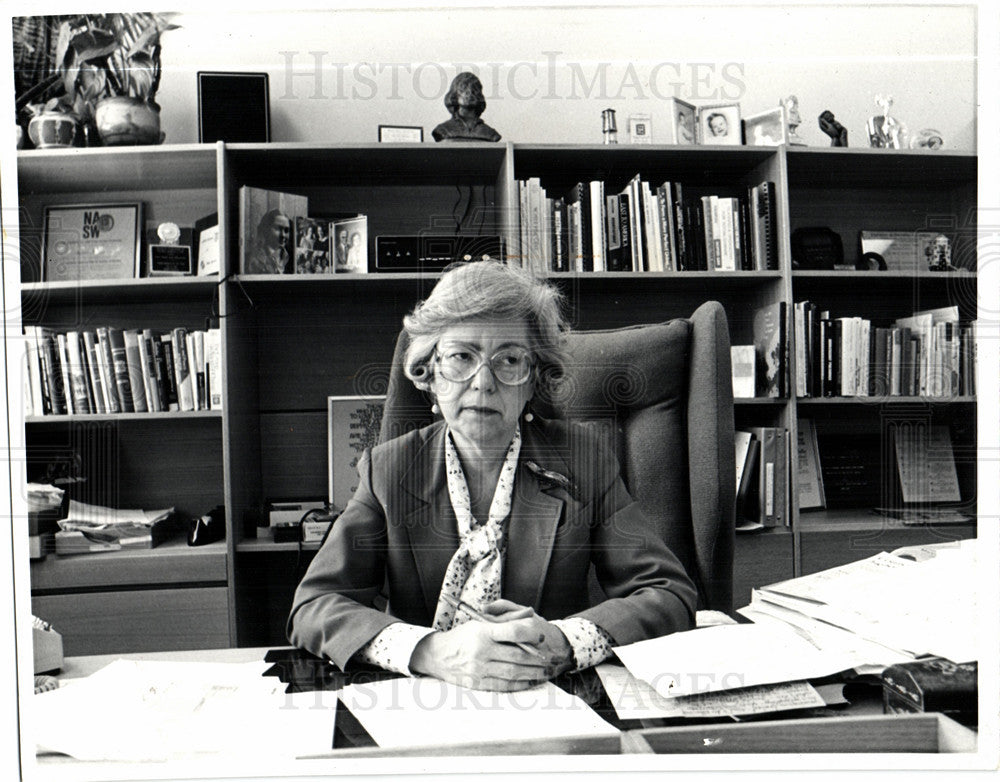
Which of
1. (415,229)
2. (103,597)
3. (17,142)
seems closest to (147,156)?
(17,142)

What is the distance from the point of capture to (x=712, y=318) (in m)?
1.10

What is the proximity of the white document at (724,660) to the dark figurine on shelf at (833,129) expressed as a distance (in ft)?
2.37

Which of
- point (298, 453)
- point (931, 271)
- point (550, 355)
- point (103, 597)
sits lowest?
point (103, 597)

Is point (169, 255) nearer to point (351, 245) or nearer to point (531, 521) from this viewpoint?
point (351, 245)

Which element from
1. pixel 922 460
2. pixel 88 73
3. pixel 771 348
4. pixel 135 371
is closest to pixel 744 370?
pixel 771 348

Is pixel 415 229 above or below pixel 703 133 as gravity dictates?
below

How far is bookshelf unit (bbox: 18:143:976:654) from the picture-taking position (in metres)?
1.09

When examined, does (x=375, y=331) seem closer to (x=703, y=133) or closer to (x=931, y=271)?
(x=703, y=133)

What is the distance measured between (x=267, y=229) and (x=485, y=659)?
2.20ft

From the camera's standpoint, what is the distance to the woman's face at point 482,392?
3.48 ft

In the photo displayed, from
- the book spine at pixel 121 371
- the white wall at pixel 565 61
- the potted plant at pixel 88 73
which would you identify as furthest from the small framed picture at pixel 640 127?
the book spine at pixel 121 371

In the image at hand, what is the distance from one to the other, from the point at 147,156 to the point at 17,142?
0.65 ft

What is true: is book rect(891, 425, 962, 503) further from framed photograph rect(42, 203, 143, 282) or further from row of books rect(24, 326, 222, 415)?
framed photograph rect(42, 203, 143, 282)

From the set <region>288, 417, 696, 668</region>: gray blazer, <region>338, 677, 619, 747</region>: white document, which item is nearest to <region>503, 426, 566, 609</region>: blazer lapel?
<region>288, 417, 696, 668</region>: gray blazer
